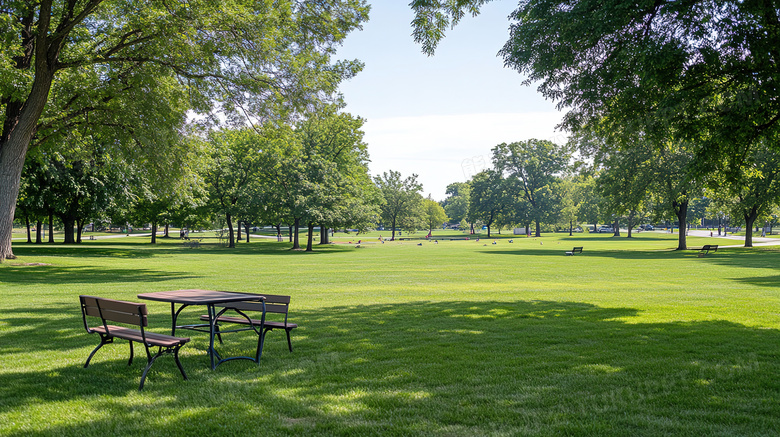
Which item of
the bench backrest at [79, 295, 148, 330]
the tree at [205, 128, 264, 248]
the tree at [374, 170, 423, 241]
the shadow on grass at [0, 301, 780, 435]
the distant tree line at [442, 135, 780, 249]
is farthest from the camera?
the tree at [374, 170, 423, 241]

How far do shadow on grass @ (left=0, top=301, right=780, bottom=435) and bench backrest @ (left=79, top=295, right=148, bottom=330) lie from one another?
29.4 inches

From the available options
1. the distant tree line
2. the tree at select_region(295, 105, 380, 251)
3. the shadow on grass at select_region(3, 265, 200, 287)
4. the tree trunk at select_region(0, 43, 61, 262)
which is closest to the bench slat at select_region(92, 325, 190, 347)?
the distant tree line

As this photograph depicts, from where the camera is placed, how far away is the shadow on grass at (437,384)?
479cm

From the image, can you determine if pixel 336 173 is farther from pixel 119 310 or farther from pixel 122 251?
pixel 119 310

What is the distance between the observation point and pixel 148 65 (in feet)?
66.0

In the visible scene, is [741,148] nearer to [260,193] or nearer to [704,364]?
[704,364]

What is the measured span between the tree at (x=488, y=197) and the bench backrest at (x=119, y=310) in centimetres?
9243

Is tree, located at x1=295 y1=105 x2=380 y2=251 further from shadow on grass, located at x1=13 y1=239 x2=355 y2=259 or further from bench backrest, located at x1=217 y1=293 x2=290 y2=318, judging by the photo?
bench backrest, located at x1=217 y1=293 x2=290 y2=318

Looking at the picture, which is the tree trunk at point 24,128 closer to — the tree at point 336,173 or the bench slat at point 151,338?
the bench slat at point 151,338

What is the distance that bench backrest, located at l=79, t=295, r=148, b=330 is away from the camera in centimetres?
600

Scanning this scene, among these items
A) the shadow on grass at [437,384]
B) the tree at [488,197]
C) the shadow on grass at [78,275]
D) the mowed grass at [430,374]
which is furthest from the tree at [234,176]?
the tree at [488,197]

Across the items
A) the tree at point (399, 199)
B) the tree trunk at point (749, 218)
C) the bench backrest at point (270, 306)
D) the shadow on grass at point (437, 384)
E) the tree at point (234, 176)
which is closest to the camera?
the shadow on grass at point (437, 384)

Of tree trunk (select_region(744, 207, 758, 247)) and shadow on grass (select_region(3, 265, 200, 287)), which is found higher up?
tree trunk (select_region(744, 207, 758, 247))

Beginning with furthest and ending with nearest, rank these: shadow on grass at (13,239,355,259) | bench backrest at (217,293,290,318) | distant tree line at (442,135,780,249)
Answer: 1. shadow on grass at (13,239,355,259)
2. distant tree line at (442,135,780,249)
3. bench backrest at (217,293,290,318)
